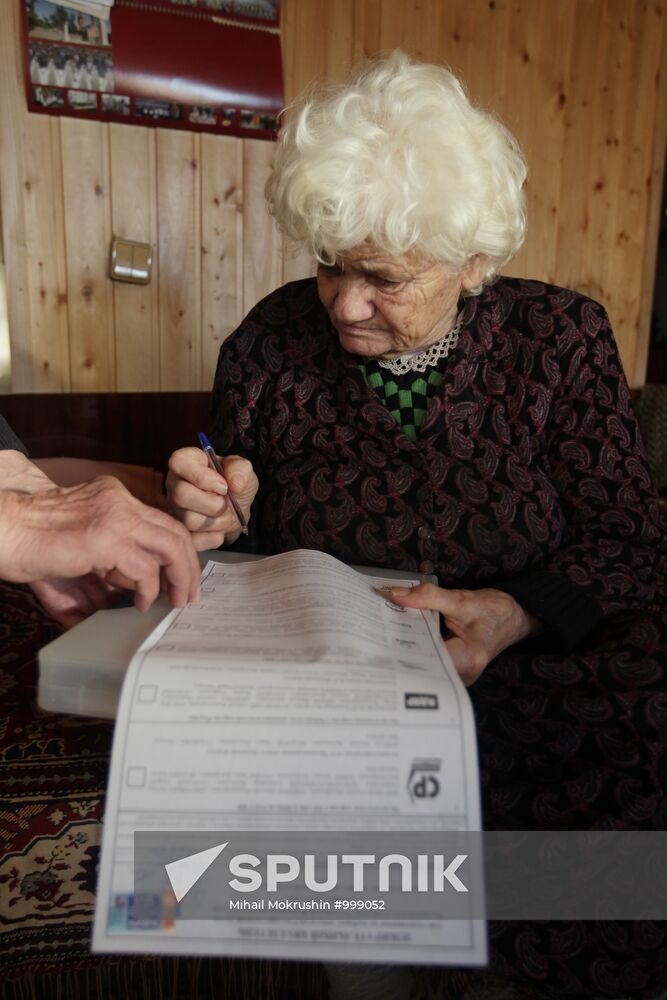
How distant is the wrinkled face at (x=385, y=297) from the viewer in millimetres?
1066

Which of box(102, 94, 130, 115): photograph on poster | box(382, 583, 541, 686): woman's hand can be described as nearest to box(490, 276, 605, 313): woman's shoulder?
box(382, 583, 541, 686): woman's hand

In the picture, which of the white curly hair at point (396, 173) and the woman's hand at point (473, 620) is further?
the white curly hair at point (396, 173)

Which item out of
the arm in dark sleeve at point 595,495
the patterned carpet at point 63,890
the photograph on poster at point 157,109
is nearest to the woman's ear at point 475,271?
the arm in dark sleeve at point 595,495

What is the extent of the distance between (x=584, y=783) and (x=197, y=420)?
6.18 feet

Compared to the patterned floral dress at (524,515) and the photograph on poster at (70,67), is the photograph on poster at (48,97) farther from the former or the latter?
the patterned floral dress at (524,515)

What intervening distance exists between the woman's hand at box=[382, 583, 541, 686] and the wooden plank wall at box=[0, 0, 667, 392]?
64.6 inches

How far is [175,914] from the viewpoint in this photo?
0.54 m

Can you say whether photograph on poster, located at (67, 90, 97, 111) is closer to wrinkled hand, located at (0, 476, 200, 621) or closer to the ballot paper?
wrinkled hand, located at (0, 476, 200, 621)

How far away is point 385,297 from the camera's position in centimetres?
109

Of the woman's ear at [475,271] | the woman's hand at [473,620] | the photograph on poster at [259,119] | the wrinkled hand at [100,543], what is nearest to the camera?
the wrinkled hand at [100,543]

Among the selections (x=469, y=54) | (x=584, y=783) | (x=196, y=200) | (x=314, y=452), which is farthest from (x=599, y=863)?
(x=469, y=54)

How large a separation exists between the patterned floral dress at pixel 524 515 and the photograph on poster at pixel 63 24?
4.41ft

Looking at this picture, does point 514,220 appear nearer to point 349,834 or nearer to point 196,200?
point 349,834

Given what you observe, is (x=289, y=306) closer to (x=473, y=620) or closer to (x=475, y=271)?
(x=475, y=271)
